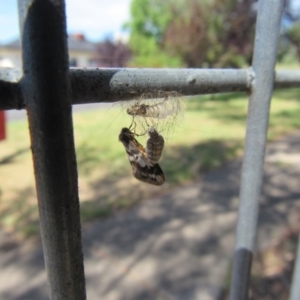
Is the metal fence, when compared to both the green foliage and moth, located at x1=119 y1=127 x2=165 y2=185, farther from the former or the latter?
the green foliage

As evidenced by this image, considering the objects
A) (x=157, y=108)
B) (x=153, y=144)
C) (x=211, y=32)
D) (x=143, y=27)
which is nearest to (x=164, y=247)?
(x=153, y=144)

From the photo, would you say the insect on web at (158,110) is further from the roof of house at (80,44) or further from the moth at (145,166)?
the roof of house at (80,44)

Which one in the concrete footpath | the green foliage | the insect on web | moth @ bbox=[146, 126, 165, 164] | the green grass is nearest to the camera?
the insect on web

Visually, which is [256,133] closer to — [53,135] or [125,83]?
[125,83]

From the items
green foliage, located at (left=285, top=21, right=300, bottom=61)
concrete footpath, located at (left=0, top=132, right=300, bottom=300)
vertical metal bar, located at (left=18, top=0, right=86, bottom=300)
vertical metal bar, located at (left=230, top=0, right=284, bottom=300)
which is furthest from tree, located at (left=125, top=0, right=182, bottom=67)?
vertical metal bar, located at (left=18, top=0, right=86, bottom=300)

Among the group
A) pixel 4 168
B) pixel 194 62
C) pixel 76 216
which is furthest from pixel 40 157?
pixel 194 62

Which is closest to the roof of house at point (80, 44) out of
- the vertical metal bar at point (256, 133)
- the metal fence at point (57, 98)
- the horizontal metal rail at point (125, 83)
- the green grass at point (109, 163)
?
the green grass at point (109, 163)
